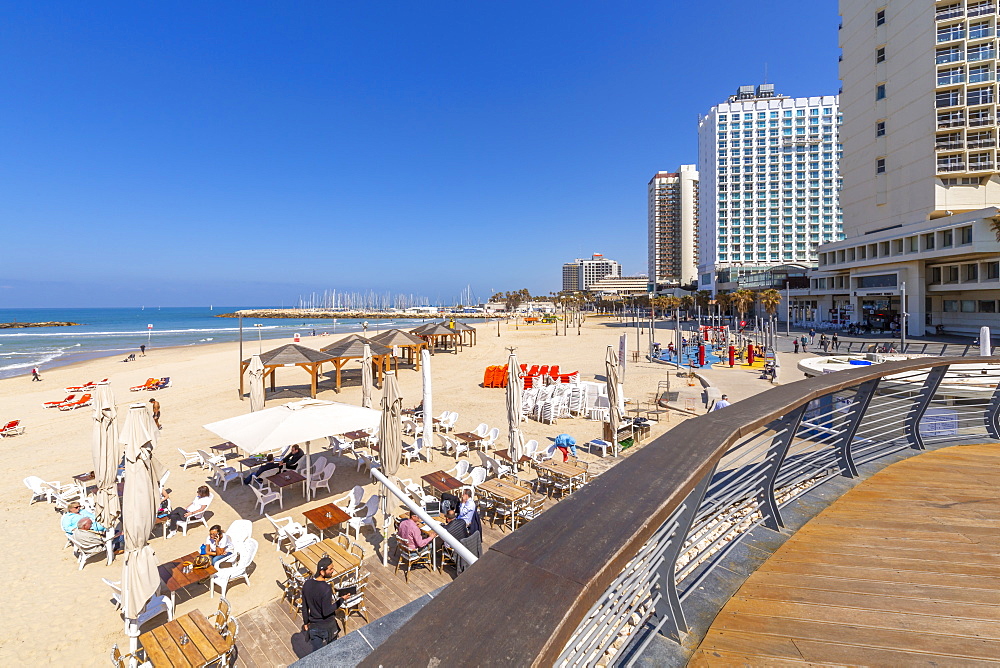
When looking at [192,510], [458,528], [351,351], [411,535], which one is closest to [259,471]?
[192,510]

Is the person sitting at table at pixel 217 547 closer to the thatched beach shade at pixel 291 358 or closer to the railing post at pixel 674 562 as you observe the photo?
the railing post at pixel 674 562

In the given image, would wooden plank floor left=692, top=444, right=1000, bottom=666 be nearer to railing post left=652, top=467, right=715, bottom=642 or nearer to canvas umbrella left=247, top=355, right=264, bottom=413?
railing post left=652, top=467, right=715, bottom=642

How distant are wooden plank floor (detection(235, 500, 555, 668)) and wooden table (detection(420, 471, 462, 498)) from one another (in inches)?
84.6

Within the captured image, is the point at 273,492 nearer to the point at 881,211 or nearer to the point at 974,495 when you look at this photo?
the point at 974,495

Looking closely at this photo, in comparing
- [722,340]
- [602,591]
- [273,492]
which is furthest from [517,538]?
[722,340]

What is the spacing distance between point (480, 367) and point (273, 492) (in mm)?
18447

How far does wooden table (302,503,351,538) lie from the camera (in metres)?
7.07

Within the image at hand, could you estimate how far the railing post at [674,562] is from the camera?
159 cm

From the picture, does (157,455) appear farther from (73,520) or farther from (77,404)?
(77,404)

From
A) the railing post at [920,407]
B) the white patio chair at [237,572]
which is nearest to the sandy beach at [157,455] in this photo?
the white patio chair at [237,572]

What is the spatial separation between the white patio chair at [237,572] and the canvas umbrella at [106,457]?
2.42 meters

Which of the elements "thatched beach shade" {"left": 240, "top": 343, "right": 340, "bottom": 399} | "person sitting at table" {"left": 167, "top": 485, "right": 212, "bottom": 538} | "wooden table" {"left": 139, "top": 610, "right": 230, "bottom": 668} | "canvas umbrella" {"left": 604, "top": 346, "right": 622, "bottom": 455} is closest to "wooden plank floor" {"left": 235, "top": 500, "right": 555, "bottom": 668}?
"wooden table" {"left": 139, "top": 610, "right": 230, "bottom": 668}

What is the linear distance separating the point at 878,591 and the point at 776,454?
72cm

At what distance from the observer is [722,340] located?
33344 mm
